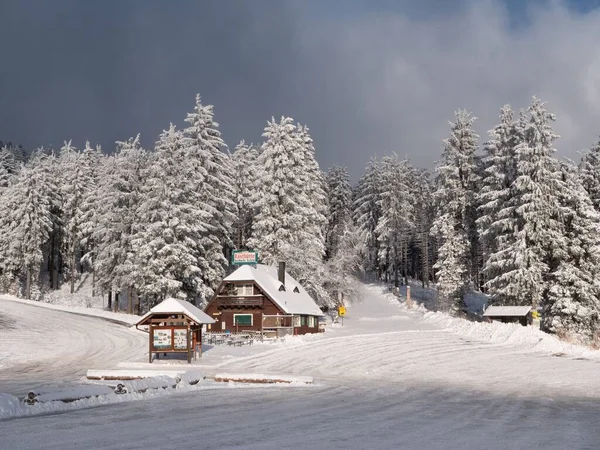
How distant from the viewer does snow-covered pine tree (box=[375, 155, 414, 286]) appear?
295ft

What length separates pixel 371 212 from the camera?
327ft

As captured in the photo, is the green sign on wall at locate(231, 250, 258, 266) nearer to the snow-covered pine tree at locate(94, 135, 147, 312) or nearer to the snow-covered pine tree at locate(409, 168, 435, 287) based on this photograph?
the snow-covered pine tree at locate(94, 135, 147, 312)

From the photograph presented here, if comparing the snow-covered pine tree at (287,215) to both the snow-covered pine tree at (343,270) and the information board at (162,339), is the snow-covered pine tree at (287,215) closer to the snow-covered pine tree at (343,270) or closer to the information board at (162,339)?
the snow-covered pine tree at (343,270)

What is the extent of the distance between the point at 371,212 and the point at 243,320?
4685 cm

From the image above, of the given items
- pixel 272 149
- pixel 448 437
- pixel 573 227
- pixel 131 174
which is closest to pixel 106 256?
pixel 131 174

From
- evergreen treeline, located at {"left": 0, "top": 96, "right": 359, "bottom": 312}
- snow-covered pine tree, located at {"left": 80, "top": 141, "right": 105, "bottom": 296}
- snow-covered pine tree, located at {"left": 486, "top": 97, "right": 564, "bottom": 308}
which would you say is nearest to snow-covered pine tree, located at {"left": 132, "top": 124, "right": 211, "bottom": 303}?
evergreen treeline, located at {"left": 0, "top": 96, "right": 359, "bottom": 312}

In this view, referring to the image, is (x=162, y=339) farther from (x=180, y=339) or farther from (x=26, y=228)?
(x=26, y=228)

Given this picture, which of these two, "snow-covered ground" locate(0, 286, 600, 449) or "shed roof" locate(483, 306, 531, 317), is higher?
"shed roof" locate(483, 306, 531, 317)

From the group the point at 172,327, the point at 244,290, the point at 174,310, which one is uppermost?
the point at 244,290

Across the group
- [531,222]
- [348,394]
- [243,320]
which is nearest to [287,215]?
[243,320]

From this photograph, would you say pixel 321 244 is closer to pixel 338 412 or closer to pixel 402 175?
pixel 402 175

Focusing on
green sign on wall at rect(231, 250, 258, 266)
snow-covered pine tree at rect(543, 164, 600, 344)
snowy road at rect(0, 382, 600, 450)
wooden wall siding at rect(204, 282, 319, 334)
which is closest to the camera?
snowy road at rect(0, 382, 600, 450)

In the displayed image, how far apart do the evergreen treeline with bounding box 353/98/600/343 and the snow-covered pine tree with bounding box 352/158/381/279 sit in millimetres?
27553

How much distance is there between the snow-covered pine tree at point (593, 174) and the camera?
2645 inches
